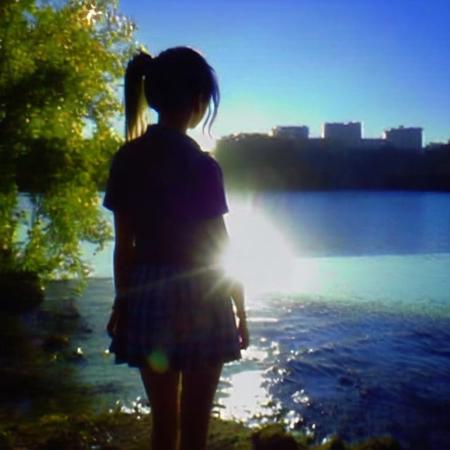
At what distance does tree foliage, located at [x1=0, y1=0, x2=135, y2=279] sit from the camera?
16.6 m

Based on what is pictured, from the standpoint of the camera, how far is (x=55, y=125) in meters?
17.6

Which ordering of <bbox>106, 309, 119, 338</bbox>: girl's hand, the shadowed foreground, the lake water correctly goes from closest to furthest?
<bbox>106, 309, 119, 338</bbox>: girl's hand, the shadowed foreground, the lake water

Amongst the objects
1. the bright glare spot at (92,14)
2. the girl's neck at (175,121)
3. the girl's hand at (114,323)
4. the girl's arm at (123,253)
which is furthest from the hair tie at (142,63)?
the bright glare spot at (92,14)

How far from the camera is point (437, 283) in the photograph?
29125 millimetres

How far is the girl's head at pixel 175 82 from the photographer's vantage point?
2891 mm

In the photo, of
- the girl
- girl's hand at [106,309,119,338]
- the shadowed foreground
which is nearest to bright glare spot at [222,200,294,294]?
the girl

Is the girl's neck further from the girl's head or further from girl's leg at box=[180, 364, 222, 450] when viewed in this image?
girl's leg at box=[180, 364, 222, 450]

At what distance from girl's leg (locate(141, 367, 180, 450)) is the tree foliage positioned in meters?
14.4

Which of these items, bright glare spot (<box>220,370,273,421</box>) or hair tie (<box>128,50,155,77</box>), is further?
bright glare spot (<box>220,370,273,421</box>)

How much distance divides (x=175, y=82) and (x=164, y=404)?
1.31 meters

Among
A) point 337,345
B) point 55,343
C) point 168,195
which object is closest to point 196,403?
point 168,195

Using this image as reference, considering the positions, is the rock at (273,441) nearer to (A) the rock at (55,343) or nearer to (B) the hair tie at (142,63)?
(B) the hair tie at (142,63)

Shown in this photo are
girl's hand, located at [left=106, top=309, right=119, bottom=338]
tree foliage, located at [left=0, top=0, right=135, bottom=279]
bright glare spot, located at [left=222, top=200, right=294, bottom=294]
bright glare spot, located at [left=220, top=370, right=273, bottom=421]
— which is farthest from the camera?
bright glare spot, located at [left=222, top=200, right=294, bottom=294]

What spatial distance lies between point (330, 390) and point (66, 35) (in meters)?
11.0
